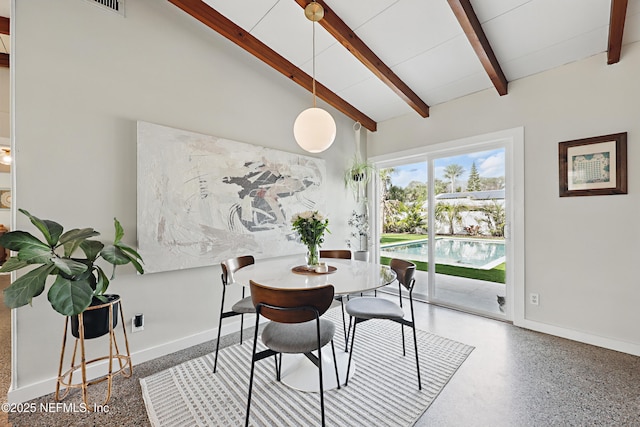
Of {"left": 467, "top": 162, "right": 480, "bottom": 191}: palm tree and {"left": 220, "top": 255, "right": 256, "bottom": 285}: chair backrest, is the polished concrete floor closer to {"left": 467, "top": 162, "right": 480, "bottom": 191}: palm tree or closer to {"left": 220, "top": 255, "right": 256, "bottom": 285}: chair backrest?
{"left": 220, "top": 255, "right": 256, "bottom": 285}: chair backrest

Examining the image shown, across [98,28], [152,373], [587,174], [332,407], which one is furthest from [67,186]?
[587,174]

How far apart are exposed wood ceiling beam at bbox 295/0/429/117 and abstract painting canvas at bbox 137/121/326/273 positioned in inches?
51.1

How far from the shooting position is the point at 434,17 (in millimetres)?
2371

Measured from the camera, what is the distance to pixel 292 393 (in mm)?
1850

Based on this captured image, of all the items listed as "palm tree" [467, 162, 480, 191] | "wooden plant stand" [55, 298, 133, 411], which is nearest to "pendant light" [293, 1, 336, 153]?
"wooden plant stand" [55, 298, 133, 411]

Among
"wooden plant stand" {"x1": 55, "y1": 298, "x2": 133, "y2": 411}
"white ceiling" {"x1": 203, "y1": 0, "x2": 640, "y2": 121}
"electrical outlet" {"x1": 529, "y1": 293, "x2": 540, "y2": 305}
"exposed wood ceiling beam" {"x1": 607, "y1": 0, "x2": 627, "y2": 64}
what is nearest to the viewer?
"wooden plant stand" {"x1": 55, "y1": 298, "x2": 133, "y2": 411}

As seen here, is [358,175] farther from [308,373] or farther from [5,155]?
[5,155]

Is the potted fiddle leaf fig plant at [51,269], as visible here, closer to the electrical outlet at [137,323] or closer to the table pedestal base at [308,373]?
the electrical outlet at [137,323]

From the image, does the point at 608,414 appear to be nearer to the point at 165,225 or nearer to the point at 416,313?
the point at 416,313

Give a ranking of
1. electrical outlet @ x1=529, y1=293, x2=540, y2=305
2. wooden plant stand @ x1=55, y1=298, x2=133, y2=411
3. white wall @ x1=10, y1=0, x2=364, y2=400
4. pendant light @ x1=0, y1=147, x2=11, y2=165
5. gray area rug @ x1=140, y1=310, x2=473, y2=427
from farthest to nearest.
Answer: pendant light @ x1=0, y1=147, x2=11, y2=165 < electrical outlet @ x1=529, y1=293, x2=540, y2=305 < white wall @ x1=10, y1=0, x2=364, y2=400 < wooden plant stand @ x1=55, y1=298, x2=133, y2=411 < gray area rug @ x1=140, y1=310, x2=473, y2=427

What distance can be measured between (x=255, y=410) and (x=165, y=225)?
5.32ft

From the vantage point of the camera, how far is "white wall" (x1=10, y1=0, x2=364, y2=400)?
1.87 metres

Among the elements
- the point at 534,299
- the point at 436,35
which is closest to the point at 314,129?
the point at 436,35

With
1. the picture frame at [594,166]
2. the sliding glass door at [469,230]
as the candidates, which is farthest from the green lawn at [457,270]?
the picture frame at [594,166]
